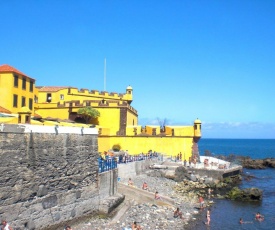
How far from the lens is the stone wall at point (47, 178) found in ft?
40.3

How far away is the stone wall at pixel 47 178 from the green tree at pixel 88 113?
18484mm

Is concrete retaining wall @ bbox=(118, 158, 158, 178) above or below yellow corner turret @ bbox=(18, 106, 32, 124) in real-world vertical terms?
below

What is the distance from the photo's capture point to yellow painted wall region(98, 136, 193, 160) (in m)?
37.8

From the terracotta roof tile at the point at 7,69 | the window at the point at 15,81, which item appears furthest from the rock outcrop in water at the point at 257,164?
the terracotta roof tile at the point at 7,69

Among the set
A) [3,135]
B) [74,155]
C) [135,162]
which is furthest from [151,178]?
[3,135]

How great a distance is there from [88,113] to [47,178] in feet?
73.1

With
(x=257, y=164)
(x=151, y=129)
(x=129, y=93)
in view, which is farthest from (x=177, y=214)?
(x=257, y=164)

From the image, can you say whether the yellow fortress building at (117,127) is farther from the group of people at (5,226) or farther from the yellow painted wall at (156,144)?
the group of people at (5,226)

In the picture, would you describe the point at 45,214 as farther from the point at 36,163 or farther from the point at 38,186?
the point at 36,163

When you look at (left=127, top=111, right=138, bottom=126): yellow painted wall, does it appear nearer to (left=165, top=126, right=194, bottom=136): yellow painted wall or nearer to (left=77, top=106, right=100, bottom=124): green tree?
(left=77, top=106, right=100, bottom=124): green tree

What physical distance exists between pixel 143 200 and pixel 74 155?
786 centimetres

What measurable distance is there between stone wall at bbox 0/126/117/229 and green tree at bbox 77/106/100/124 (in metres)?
18.5

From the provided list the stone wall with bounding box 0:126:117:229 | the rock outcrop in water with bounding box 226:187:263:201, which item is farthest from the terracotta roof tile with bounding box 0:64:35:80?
the rock outcrop in water with bounding box 226:187:263:201

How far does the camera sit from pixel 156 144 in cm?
3819
